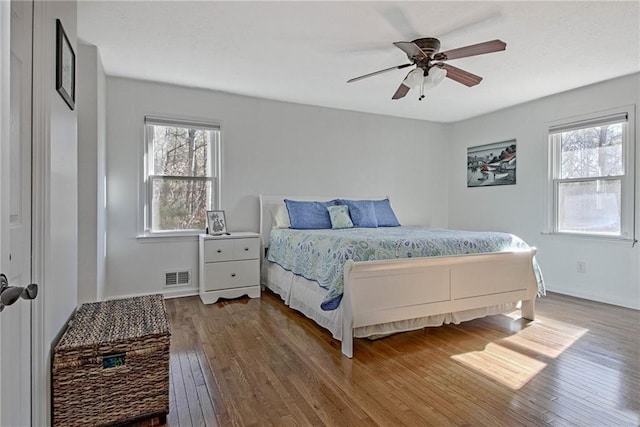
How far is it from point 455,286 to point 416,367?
836 millimetres

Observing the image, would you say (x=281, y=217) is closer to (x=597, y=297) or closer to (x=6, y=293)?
(x=6, y=293)

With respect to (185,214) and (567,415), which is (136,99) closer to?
(185,214)

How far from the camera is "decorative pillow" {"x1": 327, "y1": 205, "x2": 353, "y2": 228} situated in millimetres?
4116

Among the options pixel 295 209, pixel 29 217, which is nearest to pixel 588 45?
pixel 295 209

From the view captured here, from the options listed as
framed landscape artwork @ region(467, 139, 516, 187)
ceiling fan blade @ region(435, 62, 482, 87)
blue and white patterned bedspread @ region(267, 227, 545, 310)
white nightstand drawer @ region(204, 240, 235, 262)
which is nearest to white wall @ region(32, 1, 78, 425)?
blue and white patterned bedspread @ region(267, 227, 545, 310)

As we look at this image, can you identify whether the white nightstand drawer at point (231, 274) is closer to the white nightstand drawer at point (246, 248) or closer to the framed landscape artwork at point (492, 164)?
the white nightstand drawer at point (246, 248)

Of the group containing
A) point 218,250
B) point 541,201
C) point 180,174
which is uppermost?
point 180,174

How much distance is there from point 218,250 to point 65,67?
7.82ft

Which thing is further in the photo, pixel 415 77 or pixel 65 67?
pixel 415 77

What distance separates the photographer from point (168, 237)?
12.8ft

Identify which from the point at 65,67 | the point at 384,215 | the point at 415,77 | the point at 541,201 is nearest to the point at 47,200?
the point at 65,67

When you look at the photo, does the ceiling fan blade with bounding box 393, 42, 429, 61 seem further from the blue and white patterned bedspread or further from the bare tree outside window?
the bare tree outside window

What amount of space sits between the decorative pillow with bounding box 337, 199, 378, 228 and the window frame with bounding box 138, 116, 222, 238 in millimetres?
1542

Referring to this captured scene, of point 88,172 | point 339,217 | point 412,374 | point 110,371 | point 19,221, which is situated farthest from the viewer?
point 339,217
